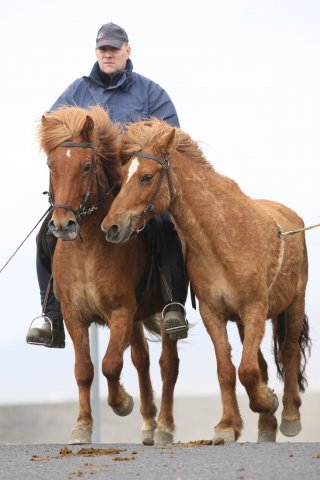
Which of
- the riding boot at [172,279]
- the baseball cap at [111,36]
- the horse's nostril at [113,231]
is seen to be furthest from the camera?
the baseball cap at [111,36]

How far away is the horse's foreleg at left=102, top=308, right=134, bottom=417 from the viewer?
1168cm

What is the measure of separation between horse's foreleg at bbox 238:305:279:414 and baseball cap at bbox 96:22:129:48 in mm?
3127

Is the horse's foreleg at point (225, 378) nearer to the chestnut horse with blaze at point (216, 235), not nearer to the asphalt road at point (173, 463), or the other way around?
A: the chestnut horse with blaze at point (216, 235)

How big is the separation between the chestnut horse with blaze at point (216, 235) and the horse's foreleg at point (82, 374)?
1171 mm

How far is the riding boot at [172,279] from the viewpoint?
12.2m

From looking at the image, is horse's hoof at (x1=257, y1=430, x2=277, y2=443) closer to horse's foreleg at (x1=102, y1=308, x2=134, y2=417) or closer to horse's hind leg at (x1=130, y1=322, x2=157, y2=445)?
horse's hind leg at (x1=130, y1=322, x2=157, y2=445)

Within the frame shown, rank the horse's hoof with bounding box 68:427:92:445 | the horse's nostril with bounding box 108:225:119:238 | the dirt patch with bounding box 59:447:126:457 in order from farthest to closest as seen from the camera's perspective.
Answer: the horse's hoof with bounding box 68:427:92:445
the horse's nostril with bounding box 108:225:119:238
the dirt patch with bounding box 59:447:126:457

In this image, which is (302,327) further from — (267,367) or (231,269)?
(231,269)

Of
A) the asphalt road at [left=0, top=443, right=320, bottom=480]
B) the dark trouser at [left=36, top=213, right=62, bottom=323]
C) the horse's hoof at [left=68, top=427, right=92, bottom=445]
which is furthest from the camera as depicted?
the dark trouser at [left=36, top=213, right=62, bottom=323]

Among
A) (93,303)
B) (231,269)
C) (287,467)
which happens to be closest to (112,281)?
(93,303)

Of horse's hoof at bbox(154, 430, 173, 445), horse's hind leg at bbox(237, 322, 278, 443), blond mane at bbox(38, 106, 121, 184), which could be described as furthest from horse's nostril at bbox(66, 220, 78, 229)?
horse's hind leg at bbox(237, 322, 278, 443)

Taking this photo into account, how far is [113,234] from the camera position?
1116cm

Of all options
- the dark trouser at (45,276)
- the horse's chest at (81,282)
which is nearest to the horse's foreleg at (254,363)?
the horse's chest at (81,282)

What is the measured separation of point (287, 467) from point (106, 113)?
4419 millimetres
